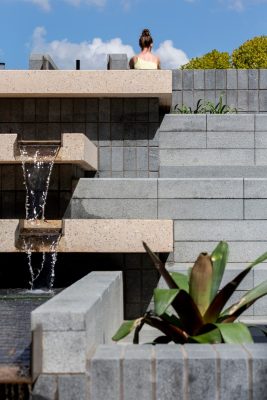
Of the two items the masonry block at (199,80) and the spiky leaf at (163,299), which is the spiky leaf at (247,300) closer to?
the spiky leaf at (163,299)

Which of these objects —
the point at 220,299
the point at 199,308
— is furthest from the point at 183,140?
the point at 220,299

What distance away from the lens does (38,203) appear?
39.1 feet

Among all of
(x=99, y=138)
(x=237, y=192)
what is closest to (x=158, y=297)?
(x=237, y=192)

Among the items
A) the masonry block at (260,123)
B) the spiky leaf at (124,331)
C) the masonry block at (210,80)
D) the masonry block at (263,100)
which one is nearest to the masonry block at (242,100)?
the masonry block at (263,100)

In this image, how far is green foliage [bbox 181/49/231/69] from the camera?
38.1m

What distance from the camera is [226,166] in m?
13.3

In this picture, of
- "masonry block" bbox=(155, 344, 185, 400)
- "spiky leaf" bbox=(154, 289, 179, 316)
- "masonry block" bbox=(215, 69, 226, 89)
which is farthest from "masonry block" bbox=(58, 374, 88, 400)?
"masonry block" bbox=(215, 69, 226, 89)

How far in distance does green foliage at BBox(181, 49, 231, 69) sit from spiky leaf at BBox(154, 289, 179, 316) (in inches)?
1268

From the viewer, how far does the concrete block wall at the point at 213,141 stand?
1335 cm

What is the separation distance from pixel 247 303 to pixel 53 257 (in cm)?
513

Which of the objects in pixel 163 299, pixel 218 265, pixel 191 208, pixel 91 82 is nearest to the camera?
pixel 163 299

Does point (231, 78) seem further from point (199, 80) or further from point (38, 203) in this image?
point (38, 203)

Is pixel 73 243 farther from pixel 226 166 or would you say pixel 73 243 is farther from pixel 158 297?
pixel 158 297

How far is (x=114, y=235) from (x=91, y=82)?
2.78m
